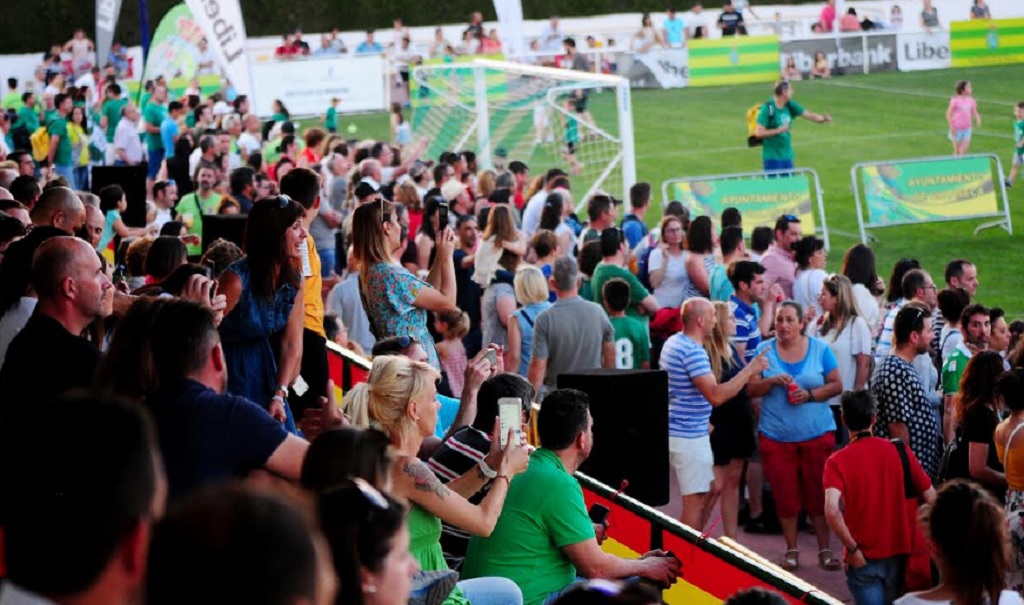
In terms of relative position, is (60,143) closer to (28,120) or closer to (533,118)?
(28,120)

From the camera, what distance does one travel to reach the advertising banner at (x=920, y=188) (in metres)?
18.1

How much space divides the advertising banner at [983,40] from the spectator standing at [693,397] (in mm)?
27292

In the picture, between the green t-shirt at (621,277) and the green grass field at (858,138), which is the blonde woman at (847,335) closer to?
the green t-shirt at (621,277)

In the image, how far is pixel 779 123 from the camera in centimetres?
1905

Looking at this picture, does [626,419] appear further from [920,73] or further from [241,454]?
[920,73]

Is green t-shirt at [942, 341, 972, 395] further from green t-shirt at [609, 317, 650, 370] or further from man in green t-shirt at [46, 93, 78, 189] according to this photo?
man in green t-shirt at [46, 93, 78, 189]

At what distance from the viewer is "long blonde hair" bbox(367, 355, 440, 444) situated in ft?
16.9

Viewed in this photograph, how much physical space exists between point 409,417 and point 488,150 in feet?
52.0

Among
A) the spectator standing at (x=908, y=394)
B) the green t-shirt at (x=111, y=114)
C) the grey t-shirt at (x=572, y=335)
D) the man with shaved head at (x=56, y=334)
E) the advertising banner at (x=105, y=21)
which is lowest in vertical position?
the spectator standing at (x=908, y=394)

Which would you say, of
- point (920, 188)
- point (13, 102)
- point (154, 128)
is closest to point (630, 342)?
point (920, 188)

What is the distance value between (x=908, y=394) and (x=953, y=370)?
609 mm

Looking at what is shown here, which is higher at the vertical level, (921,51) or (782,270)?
(921,51)

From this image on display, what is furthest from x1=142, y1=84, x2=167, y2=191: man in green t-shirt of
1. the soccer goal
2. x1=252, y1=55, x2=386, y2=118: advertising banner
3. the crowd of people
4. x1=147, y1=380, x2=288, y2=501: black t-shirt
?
x1=147, y1=380, x2=288, y2=501: black t-shirt

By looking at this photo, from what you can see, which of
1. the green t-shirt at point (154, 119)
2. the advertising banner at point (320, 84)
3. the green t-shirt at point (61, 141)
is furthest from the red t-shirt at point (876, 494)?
the advertising banner at point (320, 84)
